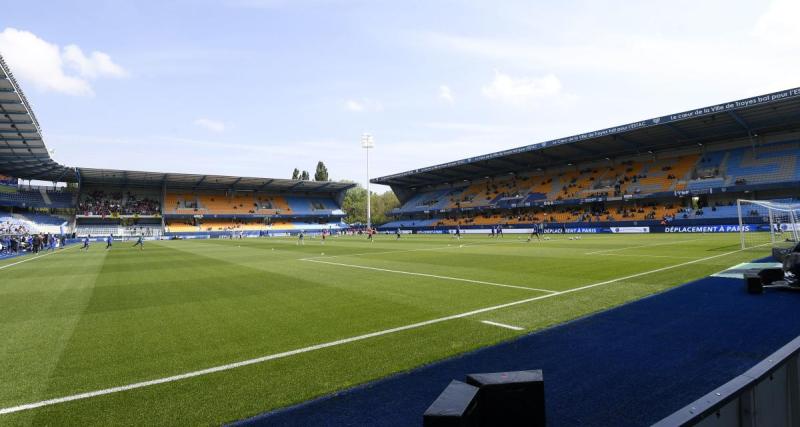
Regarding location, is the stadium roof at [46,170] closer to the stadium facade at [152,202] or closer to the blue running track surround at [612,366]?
the stadium facade at [152,202]

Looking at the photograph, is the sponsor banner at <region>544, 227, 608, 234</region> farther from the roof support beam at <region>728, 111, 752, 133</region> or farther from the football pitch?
the football pitch

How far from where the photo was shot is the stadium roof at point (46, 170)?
1120 inches

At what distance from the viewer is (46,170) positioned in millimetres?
58656

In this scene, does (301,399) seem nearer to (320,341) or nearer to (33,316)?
(320,341)

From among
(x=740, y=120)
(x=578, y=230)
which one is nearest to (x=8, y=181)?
(x=578, y=230)

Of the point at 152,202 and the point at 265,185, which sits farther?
the point at 265,185

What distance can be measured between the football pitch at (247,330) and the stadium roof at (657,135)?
33297mm

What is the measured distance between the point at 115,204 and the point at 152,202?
5.69 meters

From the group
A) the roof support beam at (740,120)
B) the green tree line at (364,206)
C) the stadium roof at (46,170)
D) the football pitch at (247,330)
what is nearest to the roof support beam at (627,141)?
the roof support beam at (740,120)

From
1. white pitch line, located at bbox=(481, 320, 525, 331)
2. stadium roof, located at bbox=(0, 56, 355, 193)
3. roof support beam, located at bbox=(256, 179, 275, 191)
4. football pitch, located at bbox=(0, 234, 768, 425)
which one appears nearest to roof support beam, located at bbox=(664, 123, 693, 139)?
football pitch, located at bbox=(0, 234, 768, 425)

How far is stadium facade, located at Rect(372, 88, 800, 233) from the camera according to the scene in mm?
39812

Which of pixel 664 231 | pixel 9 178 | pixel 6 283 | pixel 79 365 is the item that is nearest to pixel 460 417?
pixel 79 365

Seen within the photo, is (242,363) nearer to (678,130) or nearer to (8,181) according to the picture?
(678,130)

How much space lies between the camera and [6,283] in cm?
1414
